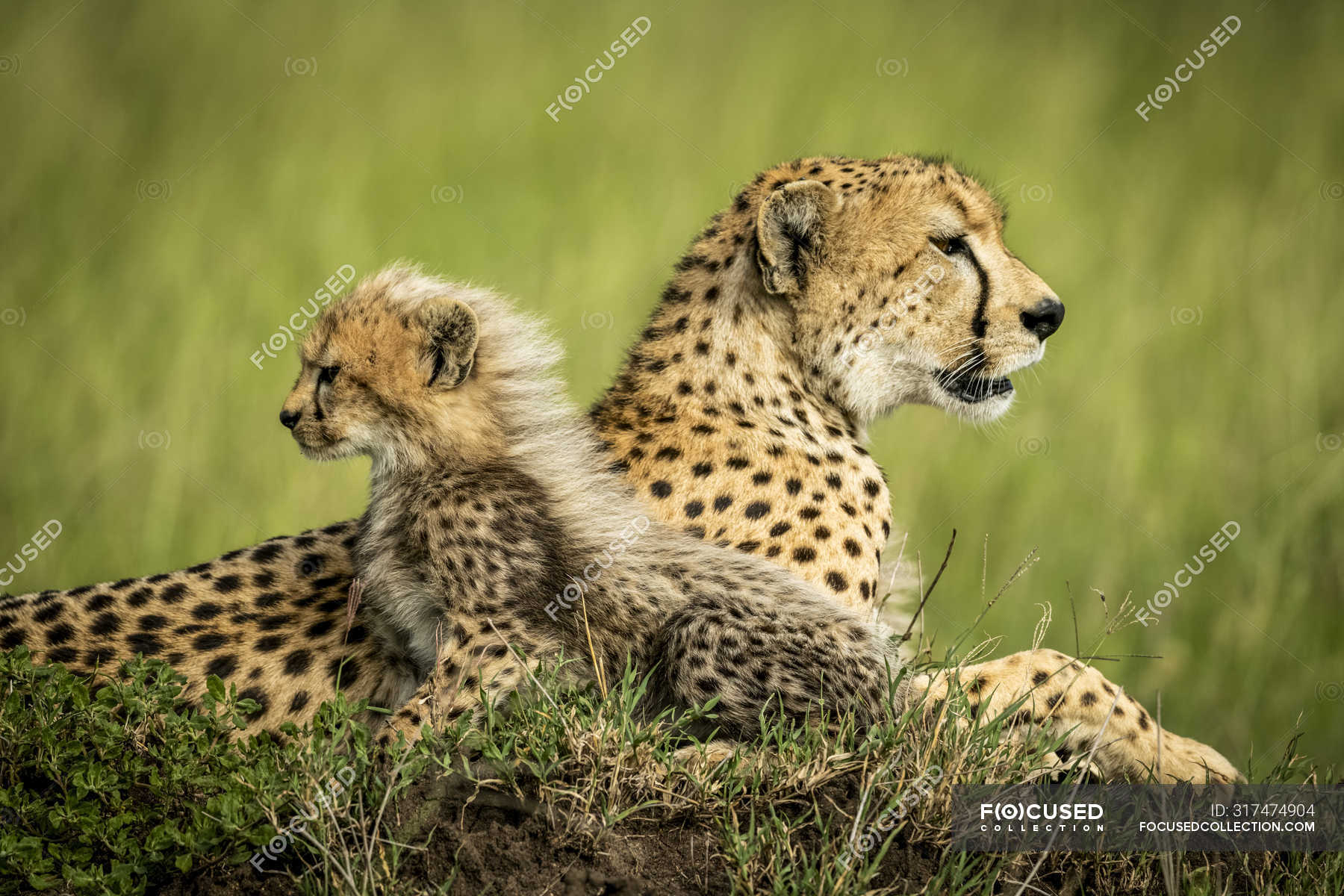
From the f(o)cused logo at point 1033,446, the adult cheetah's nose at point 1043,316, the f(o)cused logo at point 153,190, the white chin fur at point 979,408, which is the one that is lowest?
the f(o)cused logo at point 1033,446

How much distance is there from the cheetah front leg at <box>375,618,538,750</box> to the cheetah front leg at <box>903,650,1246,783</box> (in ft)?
3.65

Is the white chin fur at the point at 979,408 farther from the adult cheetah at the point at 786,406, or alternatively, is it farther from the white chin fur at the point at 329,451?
the white chin fur at the point at 329,451

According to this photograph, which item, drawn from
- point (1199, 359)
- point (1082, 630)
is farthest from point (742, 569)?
point (1199, 359)

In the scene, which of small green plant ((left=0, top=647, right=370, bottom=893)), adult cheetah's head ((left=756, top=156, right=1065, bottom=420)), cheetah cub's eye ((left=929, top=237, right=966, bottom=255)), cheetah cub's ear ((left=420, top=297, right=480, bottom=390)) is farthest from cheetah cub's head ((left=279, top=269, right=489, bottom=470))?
cheetah cub's eye ((left=929, top=237, right=966, bottom=255))

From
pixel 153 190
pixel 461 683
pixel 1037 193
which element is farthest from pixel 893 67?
pixel 461 683

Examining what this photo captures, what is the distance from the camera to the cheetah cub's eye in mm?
3746

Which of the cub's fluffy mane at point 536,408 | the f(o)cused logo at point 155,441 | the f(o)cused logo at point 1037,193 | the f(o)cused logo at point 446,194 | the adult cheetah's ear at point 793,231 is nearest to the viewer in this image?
the cub's fluffy mane at point 536,408

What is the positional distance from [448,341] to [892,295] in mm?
1292

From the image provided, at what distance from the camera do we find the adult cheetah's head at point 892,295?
3.66 meters

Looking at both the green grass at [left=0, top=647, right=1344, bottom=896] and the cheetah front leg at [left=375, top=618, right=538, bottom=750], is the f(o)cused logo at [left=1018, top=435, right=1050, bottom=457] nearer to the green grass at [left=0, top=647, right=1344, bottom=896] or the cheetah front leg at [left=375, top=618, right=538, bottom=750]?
the green grass at [left=0, top=647, right=1344, bottom=896]

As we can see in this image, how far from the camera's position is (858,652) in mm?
2916

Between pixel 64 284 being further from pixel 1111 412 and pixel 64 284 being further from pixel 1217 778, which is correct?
pixel 1217 778

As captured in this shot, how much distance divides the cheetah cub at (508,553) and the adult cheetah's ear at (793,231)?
68 centimetres

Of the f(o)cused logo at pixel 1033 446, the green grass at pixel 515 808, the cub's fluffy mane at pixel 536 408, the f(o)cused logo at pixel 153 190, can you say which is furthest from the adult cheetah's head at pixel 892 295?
the f(o)cused logo at pixel 153 190
